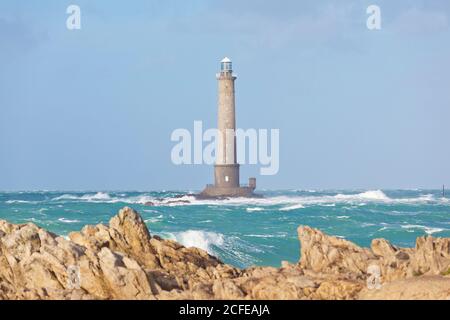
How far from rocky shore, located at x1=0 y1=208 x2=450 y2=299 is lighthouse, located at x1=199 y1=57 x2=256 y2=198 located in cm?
4545

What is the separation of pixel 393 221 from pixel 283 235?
37.4 ft

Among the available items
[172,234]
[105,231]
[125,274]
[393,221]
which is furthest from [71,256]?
[393,221]

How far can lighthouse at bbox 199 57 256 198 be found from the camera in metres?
70.1

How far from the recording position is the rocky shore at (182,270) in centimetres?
1752

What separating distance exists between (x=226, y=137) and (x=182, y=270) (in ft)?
156

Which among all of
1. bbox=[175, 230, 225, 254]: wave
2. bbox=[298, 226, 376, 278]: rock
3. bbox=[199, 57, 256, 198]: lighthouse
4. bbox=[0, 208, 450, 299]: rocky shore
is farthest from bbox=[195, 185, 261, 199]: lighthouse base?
bbox=[298, 226, 376, 278]: rock

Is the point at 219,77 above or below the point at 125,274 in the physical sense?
above

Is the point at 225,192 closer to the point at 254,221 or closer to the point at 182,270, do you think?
the point at 254,221

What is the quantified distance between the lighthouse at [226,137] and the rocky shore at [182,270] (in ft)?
149

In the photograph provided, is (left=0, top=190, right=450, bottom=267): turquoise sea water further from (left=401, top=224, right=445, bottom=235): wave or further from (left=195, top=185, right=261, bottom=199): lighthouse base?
(left=195, top=185, right=261, bottom=199): lighthouse base

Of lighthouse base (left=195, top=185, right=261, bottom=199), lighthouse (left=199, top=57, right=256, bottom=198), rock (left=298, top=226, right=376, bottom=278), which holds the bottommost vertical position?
lighthouse base (left=195, top=185, right=261, bottom=199)

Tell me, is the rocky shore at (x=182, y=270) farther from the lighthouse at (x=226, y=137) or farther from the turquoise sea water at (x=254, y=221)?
the lighthouse at (x=226, y=137)
